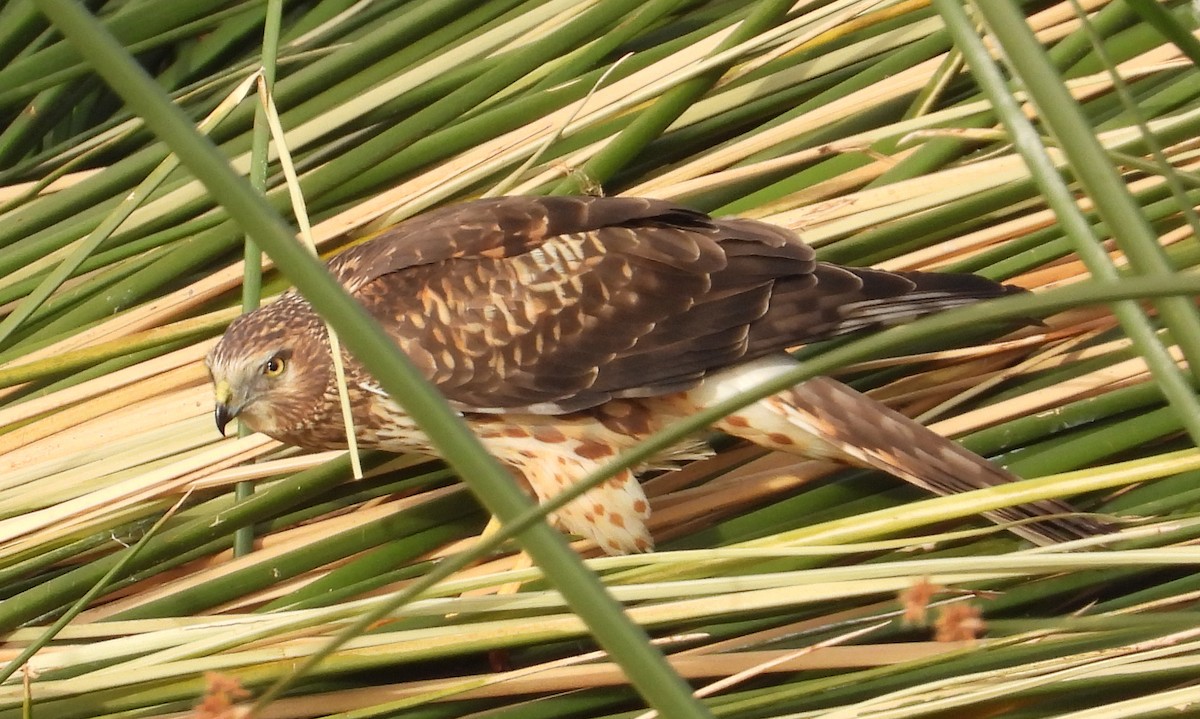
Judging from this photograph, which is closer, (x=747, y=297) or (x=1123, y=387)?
(x=1123, y=387)

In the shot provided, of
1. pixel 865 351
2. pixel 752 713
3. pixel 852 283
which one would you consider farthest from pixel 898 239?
pixel 865 351

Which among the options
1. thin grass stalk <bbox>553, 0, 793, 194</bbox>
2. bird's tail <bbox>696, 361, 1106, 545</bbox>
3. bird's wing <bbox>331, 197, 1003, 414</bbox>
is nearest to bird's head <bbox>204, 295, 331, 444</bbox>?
bird's wing <bbox>331, 197, 1003, 414</bbox>

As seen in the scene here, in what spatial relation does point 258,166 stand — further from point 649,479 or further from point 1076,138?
point 1076,138

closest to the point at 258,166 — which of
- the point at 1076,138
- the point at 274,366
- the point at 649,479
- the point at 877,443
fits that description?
the point at 274,366

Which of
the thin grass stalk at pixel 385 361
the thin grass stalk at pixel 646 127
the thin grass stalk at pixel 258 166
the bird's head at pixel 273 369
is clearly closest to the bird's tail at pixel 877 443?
the thin grass stalk at pixel 646 127

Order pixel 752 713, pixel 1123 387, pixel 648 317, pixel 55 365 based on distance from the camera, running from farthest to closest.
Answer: pixel 55 365 < pixel 648 317 < pixel 1123 387 < pixel 752 713

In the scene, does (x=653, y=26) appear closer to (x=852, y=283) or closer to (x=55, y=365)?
(x=852, y=283)

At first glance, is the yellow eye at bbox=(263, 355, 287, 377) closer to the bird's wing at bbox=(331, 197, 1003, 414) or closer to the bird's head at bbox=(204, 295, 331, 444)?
the bird's head at bbox=(204, 295, 331, 444)

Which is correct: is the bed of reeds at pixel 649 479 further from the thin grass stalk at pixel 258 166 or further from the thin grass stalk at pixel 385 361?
the thin grass stalk at pixel 385 361
